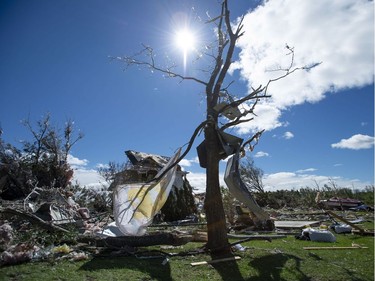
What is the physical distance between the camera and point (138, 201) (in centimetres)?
822

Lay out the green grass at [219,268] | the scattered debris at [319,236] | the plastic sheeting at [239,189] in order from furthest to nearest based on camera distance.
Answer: the scattered debris at [319,236]
the plastic sheeting at [239,189]
the green grass at [219,268]

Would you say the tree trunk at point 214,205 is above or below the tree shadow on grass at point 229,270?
above

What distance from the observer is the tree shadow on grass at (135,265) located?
19.2ft

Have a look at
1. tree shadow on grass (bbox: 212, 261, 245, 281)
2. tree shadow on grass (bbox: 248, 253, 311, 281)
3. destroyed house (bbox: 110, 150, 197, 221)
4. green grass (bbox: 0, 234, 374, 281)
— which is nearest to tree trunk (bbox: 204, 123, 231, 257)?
green grass (bbox: 0, 234, 374, 281)

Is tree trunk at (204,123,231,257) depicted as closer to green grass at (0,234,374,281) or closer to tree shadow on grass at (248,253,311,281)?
green grass at (0,234,374,281)

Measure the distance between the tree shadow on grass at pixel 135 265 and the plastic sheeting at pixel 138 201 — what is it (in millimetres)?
1317

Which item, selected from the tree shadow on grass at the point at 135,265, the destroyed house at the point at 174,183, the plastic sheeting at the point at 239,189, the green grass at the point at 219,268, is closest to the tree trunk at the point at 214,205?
the green grass at the point at 219,268

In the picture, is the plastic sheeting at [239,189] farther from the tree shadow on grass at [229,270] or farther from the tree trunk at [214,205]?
the tree shadow on grass at [229,270]

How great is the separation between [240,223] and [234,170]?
7155 millimetres

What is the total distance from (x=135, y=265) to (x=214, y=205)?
2.53 meters

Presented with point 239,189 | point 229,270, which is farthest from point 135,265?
point 239,189

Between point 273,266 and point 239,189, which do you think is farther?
point 239,189

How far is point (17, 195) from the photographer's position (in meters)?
16.3

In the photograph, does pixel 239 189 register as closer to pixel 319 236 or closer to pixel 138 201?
pixel 138 201
